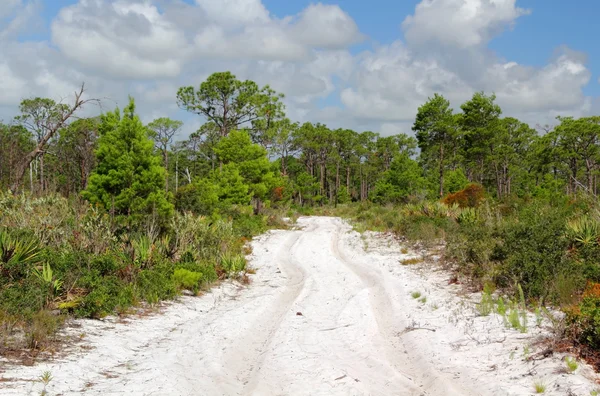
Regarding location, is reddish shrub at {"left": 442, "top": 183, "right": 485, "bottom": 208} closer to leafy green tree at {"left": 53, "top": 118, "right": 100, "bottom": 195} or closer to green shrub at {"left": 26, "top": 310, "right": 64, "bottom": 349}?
green shrub at {"left": 26, "top": 310, "right": 64, "bottom": 349}

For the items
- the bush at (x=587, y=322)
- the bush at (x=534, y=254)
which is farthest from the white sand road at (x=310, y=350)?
the bush at (x=534, y=254)

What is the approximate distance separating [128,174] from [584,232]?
525 inches

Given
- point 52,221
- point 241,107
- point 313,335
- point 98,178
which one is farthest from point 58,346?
point 241,107

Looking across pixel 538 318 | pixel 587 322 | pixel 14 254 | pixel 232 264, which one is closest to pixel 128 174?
pixel 232 264

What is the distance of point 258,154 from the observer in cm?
3036

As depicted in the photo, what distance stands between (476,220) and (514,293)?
835 cm

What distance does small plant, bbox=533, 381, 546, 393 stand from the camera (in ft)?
16.7

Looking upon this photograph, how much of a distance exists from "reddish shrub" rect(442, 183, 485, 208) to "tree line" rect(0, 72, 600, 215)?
18.4 feet

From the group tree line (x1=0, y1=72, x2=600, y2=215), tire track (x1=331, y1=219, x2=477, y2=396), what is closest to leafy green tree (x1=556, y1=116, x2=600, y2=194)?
tree line (x1=0, y1=72, x2=600, y2=215)

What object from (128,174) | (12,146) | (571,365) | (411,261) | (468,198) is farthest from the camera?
(12,146)

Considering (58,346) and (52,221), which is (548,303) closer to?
(58,346)

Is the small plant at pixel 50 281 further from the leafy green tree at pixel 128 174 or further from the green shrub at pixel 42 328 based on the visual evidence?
the leafy green tree at pixel 128 174

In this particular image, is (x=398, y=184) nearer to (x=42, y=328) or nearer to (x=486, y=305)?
(x=486, y=305)

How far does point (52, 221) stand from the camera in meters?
12.2
